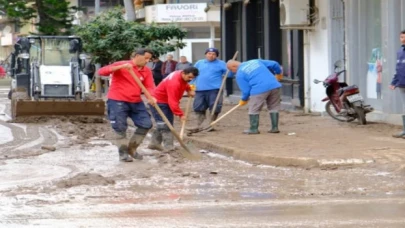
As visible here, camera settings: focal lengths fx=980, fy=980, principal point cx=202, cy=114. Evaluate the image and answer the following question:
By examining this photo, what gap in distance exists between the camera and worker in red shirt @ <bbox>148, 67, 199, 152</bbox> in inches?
585

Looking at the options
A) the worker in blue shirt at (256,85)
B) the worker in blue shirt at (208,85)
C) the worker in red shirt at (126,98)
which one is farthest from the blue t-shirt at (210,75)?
the worker in red shirt at (126,98)

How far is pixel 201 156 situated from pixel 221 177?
2.39 meters

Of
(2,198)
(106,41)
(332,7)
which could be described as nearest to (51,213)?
(2,198)

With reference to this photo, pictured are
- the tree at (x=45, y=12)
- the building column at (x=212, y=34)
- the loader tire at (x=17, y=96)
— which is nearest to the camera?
the loader tire at (x=17, y=96)

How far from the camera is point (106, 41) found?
2611 centimetres

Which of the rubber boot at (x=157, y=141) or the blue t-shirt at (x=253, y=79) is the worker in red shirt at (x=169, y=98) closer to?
the rubber boot at (x=157, y=141)

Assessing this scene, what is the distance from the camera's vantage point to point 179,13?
41125mm

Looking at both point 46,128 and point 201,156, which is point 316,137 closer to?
point 201,156

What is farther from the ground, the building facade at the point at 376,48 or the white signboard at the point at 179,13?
the white signboard at the point at 179,13

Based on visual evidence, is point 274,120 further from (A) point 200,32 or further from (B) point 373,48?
(A) point 200,32

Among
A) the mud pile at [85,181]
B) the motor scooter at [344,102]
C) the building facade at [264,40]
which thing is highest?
the building facade at [264,40]

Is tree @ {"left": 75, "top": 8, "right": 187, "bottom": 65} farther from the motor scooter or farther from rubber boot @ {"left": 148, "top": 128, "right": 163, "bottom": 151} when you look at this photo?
rubber boot @ {"left": 148, "top": 128, "right": 163, "bottom": 151}

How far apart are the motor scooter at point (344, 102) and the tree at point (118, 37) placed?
25.2ft

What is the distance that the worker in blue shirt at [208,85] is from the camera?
18.5m
